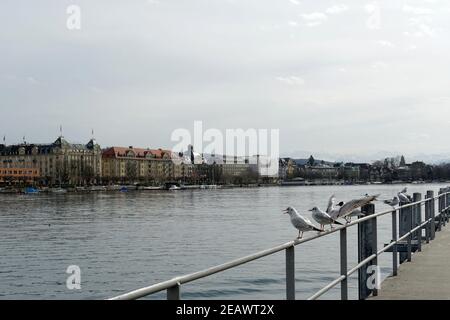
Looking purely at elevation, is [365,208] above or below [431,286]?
above

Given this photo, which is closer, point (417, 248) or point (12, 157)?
point (417, 248)

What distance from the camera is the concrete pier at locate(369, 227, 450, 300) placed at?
29.3 ft

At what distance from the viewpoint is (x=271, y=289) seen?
1847cm

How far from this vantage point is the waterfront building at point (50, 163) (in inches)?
7254

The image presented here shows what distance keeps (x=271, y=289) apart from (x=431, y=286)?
30.4 feet

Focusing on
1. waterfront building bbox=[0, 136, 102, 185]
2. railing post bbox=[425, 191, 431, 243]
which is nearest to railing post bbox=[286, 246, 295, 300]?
railing post bbox=[425, 191, 431, 243]

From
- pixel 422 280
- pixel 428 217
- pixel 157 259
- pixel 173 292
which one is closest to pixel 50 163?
pixel 157 259

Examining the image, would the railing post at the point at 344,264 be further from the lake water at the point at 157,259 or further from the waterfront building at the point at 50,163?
the waterfront building at the point at 50,163

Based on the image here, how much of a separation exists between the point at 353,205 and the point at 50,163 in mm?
187660

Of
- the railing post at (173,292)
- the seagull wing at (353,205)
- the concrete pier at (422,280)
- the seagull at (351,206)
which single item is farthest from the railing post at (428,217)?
the railing post at (173,292)

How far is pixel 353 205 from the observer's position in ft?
30.9
